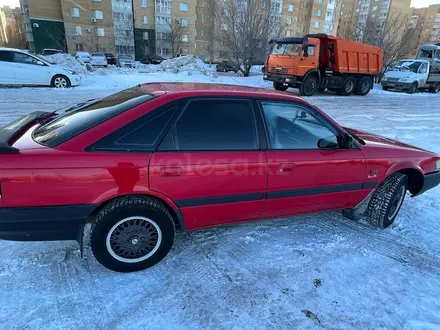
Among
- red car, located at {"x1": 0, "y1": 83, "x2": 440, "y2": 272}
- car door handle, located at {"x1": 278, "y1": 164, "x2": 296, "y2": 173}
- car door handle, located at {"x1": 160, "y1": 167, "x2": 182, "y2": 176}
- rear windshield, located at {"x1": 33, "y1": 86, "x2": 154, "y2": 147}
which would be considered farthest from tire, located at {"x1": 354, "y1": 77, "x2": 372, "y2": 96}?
car door handle, located at {"x1": 160, "y1": 167, "x2": 182, "y2": 176}

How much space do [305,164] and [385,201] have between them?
1.22 meters

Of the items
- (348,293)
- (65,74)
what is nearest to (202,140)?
(348,293)

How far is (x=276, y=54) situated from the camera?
1517cm

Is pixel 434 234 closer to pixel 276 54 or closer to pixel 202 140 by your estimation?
pixel 202 140

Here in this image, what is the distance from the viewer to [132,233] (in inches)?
100

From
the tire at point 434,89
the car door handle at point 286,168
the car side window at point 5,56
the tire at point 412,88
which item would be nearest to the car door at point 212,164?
the car door handle at point 286,168

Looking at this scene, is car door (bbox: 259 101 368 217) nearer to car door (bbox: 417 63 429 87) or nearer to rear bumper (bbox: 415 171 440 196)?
rear bumper (bbox: 415 171 440 196)

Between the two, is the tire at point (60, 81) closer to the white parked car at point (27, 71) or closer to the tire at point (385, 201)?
the white parked car at point (27, 71)

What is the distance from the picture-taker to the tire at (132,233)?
242cm

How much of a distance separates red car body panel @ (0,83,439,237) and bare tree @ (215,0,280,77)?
20.8 meters

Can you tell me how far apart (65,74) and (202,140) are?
1261cm

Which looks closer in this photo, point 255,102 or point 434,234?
point 255,102

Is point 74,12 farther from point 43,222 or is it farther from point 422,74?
point 43,222

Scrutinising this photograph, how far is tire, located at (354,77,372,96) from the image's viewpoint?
17.0m
